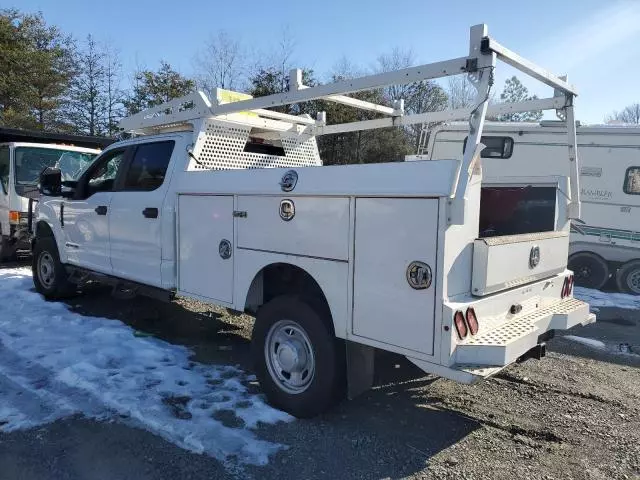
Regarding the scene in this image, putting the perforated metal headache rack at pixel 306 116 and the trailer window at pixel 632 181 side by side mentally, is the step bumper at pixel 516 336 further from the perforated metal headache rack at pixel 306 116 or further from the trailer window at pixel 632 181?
the trailer window at pixel 632 181

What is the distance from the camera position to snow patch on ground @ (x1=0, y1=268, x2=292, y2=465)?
3477mm

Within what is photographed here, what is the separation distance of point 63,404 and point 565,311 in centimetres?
395

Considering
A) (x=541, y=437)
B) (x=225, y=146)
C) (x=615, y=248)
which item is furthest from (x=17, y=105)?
(x=541, y=437)

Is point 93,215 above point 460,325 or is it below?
above

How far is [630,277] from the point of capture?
9.49m

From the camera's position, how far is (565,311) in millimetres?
3840

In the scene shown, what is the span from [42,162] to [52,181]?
14.7 ft

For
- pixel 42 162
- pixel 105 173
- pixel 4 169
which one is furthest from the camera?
pixel 42 162

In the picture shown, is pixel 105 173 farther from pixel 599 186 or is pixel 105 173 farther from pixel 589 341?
pixel 599 186

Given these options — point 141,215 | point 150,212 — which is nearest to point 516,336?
point 150,212

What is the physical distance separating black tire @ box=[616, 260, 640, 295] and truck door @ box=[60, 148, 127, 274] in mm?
9054

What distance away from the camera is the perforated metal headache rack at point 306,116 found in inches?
119

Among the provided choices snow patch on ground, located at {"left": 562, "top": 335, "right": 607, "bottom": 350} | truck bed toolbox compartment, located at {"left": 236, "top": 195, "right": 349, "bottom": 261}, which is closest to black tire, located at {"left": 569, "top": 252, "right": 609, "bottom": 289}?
snow patch on ground, located at {"left": 562, "top": 335, "right": 607, "bottom": 350}

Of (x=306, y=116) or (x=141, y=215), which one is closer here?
(x=141, y=215)
